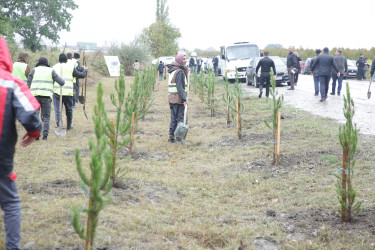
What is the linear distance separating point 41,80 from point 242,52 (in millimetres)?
18636

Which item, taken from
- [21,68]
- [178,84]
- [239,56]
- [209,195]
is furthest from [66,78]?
[239,56]

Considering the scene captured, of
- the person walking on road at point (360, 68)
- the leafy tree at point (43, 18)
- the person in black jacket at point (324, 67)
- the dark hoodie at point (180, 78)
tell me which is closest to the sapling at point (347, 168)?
the dark hoodie at point (180, 78)

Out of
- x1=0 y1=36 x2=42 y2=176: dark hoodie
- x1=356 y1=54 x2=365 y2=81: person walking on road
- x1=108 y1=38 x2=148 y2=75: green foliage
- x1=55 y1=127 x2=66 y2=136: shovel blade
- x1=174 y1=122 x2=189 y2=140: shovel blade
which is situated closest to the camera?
x1=0 y1=36 x2=42 y2=176: dark hoodie

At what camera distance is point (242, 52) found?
2608cm

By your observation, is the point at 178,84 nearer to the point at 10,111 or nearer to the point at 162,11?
the point at 10,111

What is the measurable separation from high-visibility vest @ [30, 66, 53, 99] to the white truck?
1735 cm

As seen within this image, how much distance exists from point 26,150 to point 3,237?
14.9 feet

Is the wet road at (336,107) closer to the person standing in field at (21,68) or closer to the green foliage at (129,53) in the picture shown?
the person standing in field at (21,68)

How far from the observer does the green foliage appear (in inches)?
1554

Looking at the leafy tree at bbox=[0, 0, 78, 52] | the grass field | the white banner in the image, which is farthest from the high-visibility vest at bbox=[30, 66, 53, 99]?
the leafy tree at bbox=[0, 0, 78, 52]

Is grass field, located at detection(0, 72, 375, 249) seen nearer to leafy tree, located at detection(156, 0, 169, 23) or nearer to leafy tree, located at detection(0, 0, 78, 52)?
leafy tree, located at detection(0, 0, 78, 52)

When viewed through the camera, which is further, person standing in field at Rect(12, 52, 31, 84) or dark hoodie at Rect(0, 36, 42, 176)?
person standing in field at Rect(12, 52, 31, 84)

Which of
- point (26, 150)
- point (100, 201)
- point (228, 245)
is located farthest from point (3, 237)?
point (26, 150)

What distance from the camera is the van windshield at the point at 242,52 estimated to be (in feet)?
85.0
